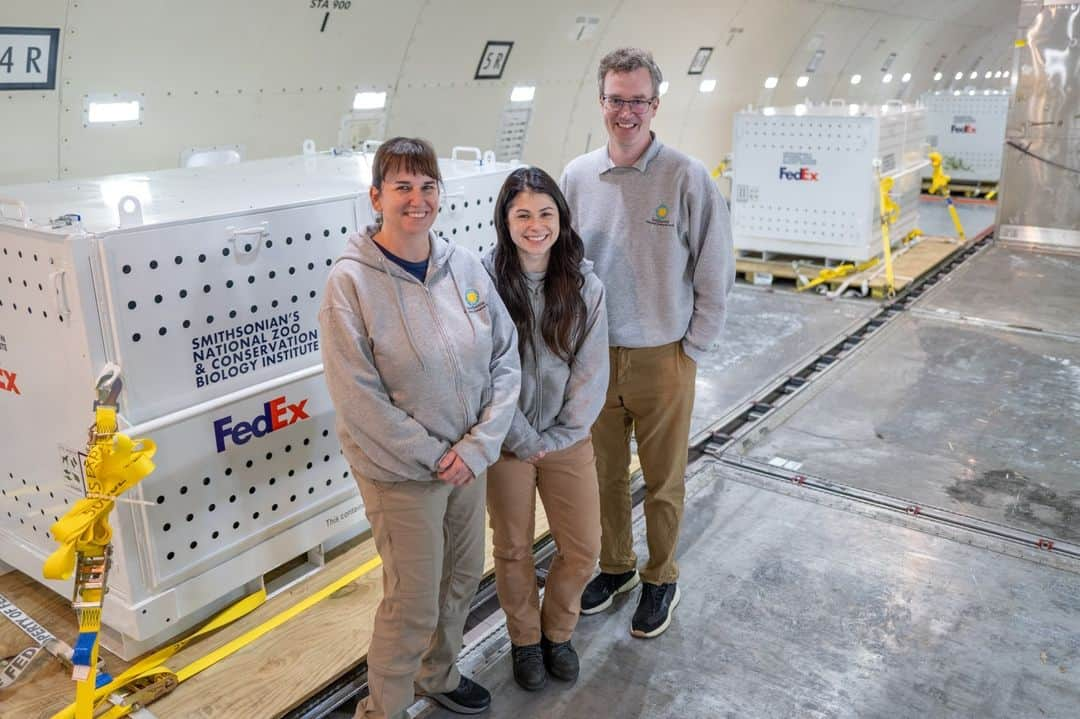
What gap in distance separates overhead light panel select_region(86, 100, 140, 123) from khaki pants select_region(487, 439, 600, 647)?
374 cm

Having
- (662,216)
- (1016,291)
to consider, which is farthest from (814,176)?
(662,216)

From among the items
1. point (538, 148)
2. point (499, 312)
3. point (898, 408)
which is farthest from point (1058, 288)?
point (499, 312)

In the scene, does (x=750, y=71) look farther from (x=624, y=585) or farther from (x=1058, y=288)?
(x=624, y=585)

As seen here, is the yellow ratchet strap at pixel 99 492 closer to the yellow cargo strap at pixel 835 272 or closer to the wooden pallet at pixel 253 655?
the wooden pallet at pixel 253 655

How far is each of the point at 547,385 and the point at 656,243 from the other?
27.3 inches

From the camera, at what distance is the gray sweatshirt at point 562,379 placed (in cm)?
305

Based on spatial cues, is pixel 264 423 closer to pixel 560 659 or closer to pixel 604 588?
pixel 560 659

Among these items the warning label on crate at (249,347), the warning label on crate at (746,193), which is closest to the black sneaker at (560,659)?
the warning label on crate at (249,347)

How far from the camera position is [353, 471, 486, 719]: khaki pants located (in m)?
2.74

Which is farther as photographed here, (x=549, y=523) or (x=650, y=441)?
(x=650, y=441)

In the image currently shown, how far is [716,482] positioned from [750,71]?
10.2 metres

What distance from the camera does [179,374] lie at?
3.09m

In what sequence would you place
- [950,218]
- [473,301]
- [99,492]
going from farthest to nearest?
[950,218]
[473,301]
[99,492]

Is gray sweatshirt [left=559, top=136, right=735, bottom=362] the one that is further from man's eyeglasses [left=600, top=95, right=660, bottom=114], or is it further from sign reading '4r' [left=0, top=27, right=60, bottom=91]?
sign reading '4r' [left=0, top=27, right=60, bottom=91]
